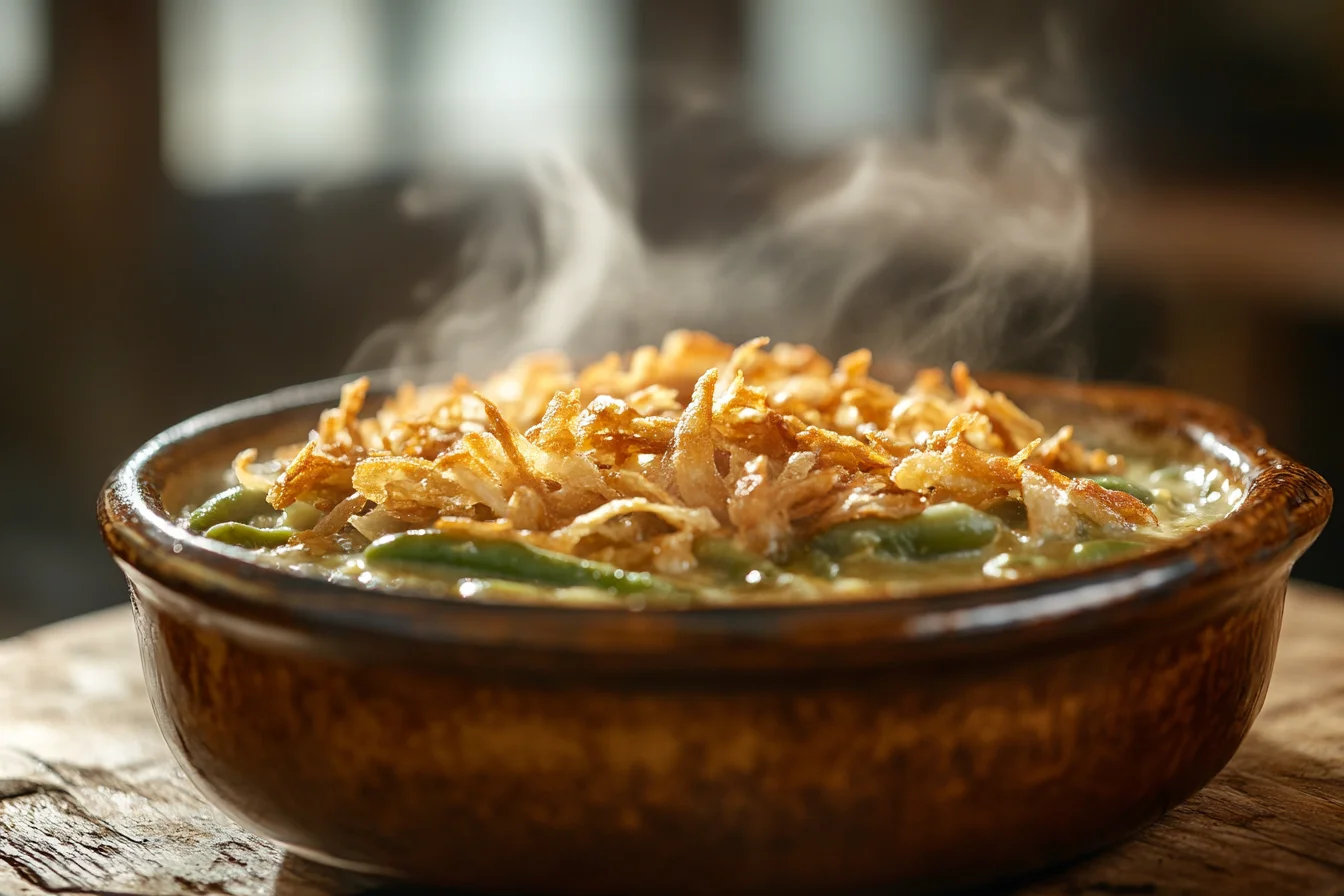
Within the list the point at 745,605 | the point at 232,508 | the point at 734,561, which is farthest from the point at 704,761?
the point at 232,508

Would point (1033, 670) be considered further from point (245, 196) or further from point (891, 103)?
point (891, 103)

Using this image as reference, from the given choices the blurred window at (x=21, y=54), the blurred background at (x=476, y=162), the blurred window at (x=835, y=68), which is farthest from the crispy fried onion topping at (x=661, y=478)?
the blurred window at (x=835, y=68)

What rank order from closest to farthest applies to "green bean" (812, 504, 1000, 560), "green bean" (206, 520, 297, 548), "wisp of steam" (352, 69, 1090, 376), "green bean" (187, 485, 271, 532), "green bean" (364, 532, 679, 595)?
"green bean" (364, 532, 679, 595)
"green bean" (812, 504, 1000, 560)
"green bean" (206, 520, 297, 548)
"green bean" (187, 485, 271, 532)
"wisp of steam" (352, 69, 1090, 376)

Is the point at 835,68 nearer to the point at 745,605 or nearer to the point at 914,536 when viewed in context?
the point at 914,536

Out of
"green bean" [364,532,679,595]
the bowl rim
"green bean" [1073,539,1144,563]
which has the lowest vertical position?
"green bean" [364,532,679,595]

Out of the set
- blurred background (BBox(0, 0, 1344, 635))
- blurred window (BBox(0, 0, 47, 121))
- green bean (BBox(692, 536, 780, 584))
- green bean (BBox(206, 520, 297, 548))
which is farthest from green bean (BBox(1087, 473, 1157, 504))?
blurred window (BBox(0, 0, 47, 121))

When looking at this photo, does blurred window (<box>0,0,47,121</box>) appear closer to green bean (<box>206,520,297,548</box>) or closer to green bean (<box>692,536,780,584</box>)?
green bean (<box>206,520,297,548</box>)

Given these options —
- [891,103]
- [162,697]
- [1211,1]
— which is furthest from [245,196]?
[162,697]

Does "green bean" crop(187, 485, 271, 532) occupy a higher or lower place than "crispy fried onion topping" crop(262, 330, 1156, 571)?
lower
